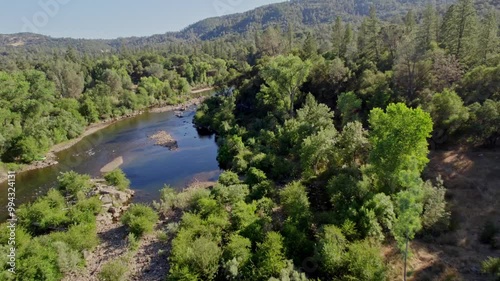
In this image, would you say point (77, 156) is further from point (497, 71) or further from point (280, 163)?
point (497, 71)

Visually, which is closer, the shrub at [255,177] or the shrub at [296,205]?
the shrub at [296,205]

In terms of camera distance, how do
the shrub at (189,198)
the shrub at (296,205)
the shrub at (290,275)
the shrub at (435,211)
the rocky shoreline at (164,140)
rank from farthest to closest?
the rocky shoreline at (164,140)
the shrub at (189,198)
the shrub at (296,205)
the shrub at (435,211)
the shrub at (290,275)

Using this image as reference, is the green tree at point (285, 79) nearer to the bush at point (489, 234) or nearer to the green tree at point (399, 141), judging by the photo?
the green tree at point (399, 141)

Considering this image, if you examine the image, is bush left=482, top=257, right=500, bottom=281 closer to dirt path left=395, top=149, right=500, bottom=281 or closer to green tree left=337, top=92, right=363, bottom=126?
dirt path left=395, top=149, right=500, bottom=281

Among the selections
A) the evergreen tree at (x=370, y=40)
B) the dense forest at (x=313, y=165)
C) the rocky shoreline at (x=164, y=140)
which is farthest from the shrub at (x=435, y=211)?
the rocky shoreline at (x=164, y=140)

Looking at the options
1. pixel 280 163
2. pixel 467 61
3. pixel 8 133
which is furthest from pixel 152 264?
pixel 467 61

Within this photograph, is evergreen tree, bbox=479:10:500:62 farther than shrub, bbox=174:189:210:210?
Yes

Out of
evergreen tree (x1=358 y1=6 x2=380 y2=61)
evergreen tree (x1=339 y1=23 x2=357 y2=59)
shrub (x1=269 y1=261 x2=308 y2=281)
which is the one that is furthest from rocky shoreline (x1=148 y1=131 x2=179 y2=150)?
shrub (x1=269 y1=261 x2=308 y2=281)
